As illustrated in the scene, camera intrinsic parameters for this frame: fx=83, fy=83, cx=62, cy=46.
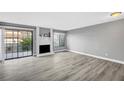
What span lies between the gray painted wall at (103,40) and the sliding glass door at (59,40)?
1.50 meters

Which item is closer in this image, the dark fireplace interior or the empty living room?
the empty living room


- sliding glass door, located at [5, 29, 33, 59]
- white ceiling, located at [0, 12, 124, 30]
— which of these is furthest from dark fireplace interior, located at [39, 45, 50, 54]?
white ceiling, located at [0, 12, 124, 30]

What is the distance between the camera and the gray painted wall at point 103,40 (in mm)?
4562

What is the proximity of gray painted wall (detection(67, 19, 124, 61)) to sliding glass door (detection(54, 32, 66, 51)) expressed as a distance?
150cm

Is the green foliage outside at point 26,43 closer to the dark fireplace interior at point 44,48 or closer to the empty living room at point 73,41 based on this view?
the empty living room at point 73,41

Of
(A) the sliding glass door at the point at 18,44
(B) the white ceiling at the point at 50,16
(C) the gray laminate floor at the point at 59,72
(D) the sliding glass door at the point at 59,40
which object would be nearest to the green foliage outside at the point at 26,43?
(A) the sliding glass door at the point at 18,44

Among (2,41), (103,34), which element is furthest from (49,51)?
(103,34)

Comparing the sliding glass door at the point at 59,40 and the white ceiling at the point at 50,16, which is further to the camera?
the sliding glass door at the point at 59,40

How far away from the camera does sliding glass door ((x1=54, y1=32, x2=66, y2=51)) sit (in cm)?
791

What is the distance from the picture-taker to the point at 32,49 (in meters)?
5.91

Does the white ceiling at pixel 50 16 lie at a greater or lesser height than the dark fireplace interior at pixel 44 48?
greater

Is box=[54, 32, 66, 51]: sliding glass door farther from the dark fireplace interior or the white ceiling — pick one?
the white ceiling

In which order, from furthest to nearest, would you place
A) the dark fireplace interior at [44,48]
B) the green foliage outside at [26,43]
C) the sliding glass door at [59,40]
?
the sliding glass door at [59,40] → the dark fireplace interior at [44,48] → the green foliage outside at [26,43]
